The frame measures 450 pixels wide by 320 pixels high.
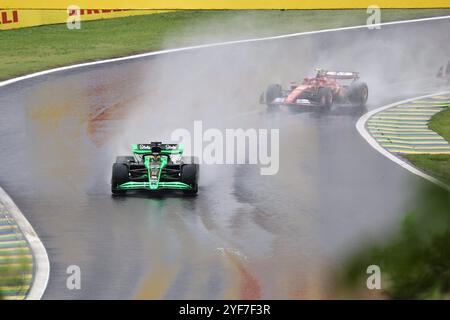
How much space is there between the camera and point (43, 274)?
51.9ft

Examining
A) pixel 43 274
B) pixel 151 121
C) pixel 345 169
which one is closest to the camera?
pixel 43 274

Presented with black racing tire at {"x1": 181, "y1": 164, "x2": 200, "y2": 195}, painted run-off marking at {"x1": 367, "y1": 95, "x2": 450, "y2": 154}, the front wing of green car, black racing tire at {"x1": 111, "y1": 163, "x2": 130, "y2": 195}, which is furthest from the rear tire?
black racing tire at {"x1": 111, "y1": 163, "x2": 130, "y2": 195}

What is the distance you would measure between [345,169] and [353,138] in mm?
3702

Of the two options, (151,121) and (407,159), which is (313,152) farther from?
(151,121)

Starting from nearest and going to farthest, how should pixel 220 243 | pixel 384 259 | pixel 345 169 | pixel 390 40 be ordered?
1. pixel 384 259
2. pixel 220 243
3. pixel 345 169
4. pixel 390 40

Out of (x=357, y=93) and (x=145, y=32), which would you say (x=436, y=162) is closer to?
(x=357, y=93)

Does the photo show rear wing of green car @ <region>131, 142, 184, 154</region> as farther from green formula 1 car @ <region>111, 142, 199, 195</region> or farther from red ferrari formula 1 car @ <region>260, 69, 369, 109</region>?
red ferrari formula 1 car @ <region>260, 69, 369, 109</region>

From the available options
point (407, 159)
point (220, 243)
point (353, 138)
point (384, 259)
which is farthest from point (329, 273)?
point (353, 138)

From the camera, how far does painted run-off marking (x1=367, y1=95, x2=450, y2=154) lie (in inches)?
1044

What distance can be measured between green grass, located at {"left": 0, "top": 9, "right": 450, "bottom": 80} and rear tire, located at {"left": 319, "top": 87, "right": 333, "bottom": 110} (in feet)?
32.8

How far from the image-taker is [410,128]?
29.2 m

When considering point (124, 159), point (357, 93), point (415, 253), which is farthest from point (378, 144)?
point (415, 253)

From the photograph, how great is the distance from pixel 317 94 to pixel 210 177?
866 cm

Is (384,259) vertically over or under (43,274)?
over
